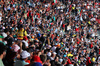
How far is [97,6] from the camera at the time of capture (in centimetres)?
1347

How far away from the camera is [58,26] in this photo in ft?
31.4

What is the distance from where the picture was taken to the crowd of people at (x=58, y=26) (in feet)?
19.5

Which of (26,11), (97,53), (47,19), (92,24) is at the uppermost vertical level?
(26,11)

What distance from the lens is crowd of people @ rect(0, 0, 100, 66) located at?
5958 mm

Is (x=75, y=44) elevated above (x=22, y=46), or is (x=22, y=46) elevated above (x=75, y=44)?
(x=22, y=46)

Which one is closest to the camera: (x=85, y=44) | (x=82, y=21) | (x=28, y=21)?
(x=28, y=21)

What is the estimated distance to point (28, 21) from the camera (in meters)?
7.78

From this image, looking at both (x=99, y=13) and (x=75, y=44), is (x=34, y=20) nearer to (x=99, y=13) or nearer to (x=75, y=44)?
(x=75, y=44)

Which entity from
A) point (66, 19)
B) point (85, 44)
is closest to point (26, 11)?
point (66, 19)

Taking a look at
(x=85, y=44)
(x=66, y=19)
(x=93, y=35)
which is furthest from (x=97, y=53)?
(x=66, y=19)

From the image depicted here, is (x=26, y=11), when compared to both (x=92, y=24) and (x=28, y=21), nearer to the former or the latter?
(x=28, y=21)

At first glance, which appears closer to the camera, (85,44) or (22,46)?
(22,46)

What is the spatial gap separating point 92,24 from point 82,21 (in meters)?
0.93

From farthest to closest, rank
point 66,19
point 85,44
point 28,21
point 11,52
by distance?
point 66,19
point 85,44
point 28,21
point 11,52
